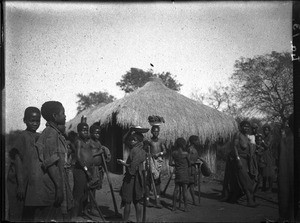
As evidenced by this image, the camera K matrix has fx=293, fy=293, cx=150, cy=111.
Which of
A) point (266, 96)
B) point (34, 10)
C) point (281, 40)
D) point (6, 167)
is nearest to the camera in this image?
point (6, 167)

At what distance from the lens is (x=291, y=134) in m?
4.63

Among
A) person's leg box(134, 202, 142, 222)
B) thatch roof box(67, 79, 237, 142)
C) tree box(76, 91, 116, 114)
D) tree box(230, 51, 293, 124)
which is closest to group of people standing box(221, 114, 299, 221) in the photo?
tree box(230, 51, 293, 124)

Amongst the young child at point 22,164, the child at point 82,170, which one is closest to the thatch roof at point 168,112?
the child at point 82,170

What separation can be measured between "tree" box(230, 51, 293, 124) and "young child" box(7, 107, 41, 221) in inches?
124

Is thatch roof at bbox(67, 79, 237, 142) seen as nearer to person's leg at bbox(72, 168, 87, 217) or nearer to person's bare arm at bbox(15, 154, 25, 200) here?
person's leg at bbox(72, 168, 87, 217)

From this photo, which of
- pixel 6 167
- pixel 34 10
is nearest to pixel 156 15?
pixel 34 10

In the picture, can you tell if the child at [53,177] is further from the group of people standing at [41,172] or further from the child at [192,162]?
the child at [192,162]

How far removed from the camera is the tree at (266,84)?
4.80 meters

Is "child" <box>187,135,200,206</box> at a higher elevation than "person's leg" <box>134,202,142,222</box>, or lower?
higher

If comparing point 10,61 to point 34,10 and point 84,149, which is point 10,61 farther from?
point 84,149

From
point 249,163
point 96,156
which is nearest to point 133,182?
point 96,156

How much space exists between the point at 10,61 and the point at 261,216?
446cm

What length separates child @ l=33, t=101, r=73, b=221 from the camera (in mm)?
3682

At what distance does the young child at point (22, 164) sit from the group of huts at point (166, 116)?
2034 millimetres
